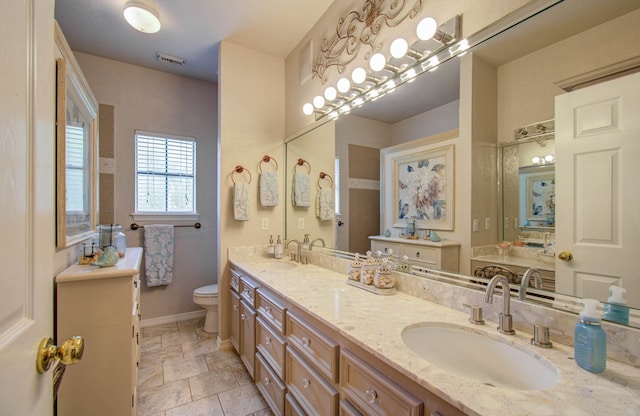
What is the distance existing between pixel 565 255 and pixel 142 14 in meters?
2.82

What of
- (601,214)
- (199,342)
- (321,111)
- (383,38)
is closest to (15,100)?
(601,214)

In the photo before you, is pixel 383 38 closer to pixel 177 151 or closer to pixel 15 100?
pixel 15 100

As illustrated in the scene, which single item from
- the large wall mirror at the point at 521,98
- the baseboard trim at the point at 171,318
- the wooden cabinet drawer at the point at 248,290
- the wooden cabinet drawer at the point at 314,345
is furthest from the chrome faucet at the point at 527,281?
the baseboard trim at the point at 171,318

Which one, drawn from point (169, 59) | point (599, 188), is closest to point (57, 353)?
point (599, 188)

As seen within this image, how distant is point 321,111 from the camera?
2.23 meters

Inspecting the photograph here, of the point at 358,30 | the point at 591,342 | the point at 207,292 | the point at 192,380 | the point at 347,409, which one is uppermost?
the point at 358,30

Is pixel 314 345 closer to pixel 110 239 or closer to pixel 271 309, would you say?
Answer: pixel 271 309

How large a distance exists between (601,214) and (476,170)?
1.38 feet

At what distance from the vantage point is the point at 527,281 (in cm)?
100

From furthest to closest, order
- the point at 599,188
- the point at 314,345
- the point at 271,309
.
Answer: the point at 271,309, the point at 314,345, the point at 599,188

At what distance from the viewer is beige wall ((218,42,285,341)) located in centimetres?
254

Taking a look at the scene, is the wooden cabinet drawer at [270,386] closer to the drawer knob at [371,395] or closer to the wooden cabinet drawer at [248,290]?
the wooden cabinet drawer at [248,290]

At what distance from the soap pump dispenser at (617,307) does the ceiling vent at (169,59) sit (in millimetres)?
3469

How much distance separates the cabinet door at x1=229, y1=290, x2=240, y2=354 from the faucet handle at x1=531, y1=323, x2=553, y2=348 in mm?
1947
